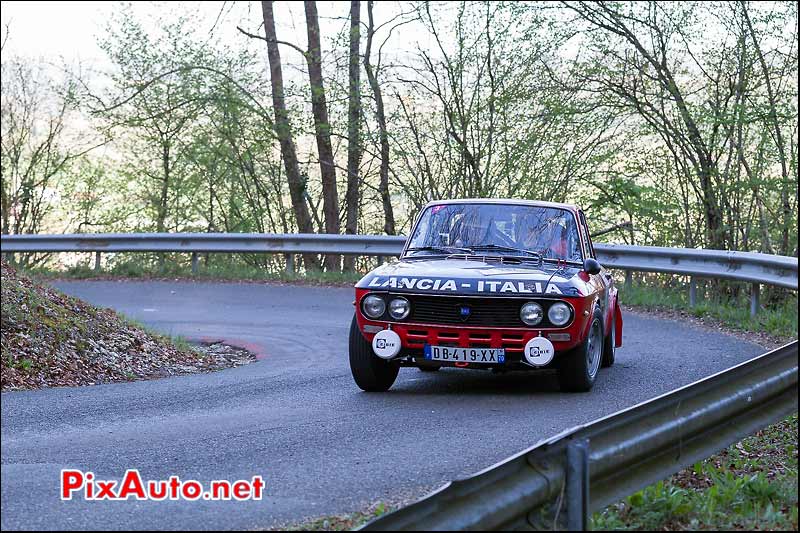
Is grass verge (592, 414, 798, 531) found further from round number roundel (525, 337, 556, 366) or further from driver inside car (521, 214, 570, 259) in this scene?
driver inside car (521, 214, 570, 259)

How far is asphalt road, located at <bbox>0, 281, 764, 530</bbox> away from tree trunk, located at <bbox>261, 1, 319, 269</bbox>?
12794 millimetres

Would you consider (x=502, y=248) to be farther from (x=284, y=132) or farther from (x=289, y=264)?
(x=284, y=132)

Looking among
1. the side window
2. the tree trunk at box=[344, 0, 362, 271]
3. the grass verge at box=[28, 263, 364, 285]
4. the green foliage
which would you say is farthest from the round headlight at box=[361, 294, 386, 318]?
the tree trunk at box=[344, 0, 362, 271]

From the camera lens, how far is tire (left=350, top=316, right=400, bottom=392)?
8719 millimetres

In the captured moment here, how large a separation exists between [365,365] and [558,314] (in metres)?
1.59

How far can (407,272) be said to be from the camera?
8734 mm

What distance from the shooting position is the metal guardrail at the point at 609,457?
3.80 m

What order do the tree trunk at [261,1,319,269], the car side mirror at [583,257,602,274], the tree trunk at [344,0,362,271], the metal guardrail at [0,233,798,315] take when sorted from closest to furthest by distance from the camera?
the car side mirror at [583,257,602,274]
the metal guardrail at [0,233,798,315]
the tree trunk at [344,0,362,271]
the tree trunk at [261,1,319,269]

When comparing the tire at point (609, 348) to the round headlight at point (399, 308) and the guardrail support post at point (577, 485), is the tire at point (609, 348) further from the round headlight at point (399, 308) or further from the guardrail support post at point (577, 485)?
the guardrail support post at point (577, 485)

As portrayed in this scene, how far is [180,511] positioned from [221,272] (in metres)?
15.4

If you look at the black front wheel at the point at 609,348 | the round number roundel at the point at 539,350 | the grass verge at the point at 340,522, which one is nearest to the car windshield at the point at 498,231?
the black front wheel at the point at 609,348

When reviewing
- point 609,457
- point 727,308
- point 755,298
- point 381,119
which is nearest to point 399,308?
point 609,457

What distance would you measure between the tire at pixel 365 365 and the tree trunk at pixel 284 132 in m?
15.9

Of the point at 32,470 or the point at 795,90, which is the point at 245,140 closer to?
the point at 795,90
